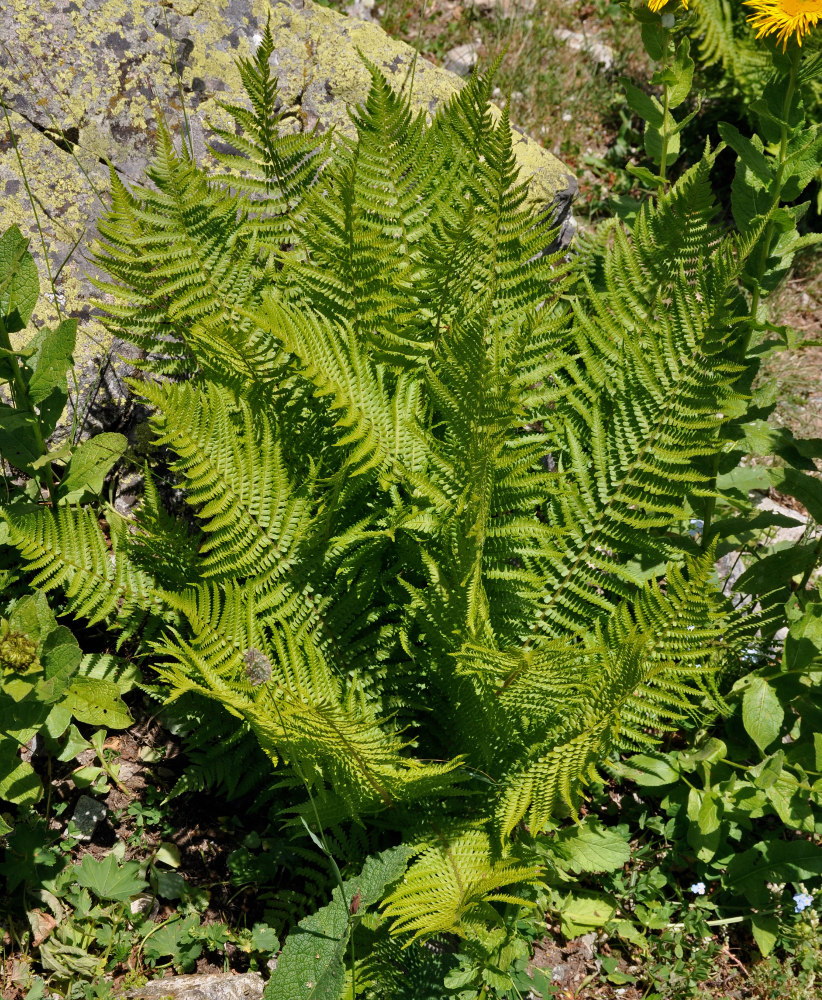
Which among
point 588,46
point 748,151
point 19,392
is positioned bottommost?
point 19,392

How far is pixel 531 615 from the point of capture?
211 centimetres

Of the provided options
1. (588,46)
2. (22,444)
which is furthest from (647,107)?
(588,46)

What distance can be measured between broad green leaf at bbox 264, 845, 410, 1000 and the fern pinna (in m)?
0.06

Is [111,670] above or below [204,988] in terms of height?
above

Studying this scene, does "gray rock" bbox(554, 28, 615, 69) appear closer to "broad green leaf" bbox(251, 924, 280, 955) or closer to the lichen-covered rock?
the lichen-covered rock

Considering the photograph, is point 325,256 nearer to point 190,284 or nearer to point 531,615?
point 190,284

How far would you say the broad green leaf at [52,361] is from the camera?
201cm

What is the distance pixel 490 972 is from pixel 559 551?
0.97 metres

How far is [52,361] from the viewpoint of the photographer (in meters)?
2.04

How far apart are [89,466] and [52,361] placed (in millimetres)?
306

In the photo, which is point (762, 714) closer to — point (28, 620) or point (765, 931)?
point (765, 931)

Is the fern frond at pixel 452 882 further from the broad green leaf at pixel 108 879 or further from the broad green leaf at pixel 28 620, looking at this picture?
the broad green leaf at pixel 28 620

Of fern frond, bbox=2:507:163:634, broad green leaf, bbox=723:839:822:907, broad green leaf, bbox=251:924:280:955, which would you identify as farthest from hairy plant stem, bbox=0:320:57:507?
broad green leaf, bbox=723:839:822:907

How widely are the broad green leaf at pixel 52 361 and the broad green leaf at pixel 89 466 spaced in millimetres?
189
